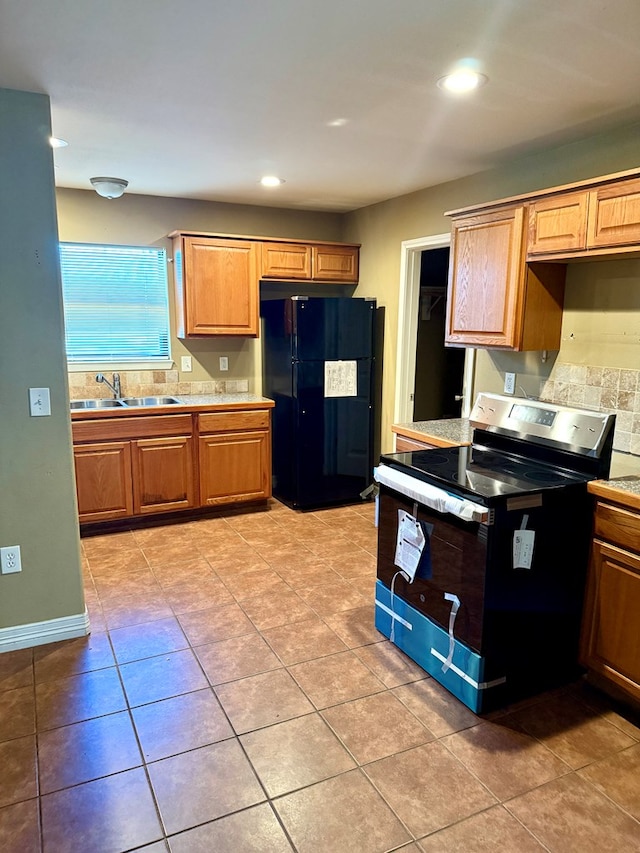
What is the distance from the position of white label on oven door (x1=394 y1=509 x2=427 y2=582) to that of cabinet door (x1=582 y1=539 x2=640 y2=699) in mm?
674

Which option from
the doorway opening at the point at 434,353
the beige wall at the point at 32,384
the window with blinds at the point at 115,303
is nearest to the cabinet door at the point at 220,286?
the window with blinds at the point at 115,303

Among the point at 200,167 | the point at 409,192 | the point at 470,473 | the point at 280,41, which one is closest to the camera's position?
the point at 280,41

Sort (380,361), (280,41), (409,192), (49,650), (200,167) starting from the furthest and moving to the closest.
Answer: (380,361)
(409,192)
(200,167)
(49,650)
(280,41)

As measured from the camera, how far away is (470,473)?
2.39 m

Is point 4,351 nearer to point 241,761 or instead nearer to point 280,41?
point 280,41

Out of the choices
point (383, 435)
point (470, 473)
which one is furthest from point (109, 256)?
point (470, 473)

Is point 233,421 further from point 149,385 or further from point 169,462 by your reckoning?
point 149,385

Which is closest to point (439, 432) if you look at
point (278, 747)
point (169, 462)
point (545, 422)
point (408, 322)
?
point (545, 422)

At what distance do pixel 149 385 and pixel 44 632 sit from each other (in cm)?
225

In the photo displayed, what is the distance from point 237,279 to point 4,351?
2228mm

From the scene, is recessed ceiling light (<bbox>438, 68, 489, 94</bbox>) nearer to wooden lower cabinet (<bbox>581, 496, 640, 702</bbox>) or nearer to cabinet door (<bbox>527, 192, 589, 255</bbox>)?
cabinet door (<bbox>527, 192, 589, 255</bbox>)

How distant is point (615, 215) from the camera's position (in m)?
2.39

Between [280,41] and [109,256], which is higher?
[280,41]

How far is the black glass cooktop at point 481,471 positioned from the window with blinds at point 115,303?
8.65ft
